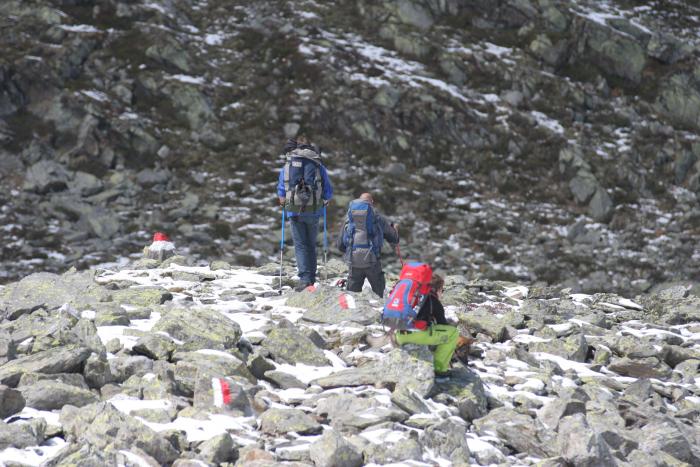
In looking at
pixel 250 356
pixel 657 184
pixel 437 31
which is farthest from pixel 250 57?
pixel 250 356

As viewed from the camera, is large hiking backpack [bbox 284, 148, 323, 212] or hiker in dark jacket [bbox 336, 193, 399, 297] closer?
hiker in dark jacket [bbox 336, 193, 399, 297]

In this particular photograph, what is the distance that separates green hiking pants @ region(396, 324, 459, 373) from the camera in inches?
329

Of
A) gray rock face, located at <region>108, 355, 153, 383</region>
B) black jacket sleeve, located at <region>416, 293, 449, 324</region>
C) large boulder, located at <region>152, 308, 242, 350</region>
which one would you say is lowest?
large boulder, located at <region>152, 308, 242, 350</region>

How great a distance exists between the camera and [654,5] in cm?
4184

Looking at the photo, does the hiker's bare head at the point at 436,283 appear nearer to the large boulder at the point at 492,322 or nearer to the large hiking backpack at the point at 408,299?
the large hiking backpack at the point at 408,299

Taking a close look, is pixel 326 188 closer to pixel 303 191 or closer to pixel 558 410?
pixel 303 191

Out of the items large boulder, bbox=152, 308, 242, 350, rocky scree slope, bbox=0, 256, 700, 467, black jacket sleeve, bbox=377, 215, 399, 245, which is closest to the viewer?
rocky scree slope, bbox=0, 256, 700, 467

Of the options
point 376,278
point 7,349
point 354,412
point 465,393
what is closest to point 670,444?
point 465,393

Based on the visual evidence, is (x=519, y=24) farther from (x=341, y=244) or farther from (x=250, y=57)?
(x=341, y=244)

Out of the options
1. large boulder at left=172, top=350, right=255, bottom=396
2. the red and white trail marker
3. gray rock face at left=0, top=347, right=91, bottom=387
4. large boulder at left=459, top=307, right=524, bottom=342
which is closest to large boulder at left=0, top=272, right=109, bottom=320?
gray rock face at left=0, top=347, right=91, bottom=387

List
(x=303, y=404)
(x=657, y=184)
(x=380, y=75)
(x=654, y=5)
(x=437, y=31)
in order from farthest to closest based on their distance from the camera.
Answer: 1. (x=654, y=5)
2. (x=437, y=31)
3. (x=380, y=75)
4. (x=657, y=184)
5. (x=303, y=404)

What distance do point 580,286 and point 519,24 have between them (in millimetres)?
20968

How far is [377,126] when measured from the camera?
3203cm

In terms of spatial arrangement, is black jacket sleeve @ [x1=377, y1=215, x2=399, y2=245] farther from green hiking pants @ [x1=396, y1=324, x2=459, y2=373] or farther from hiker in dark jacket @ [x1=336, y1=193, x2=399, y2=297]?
green hiking pants @ [x1=396, y1=324, x2=459, y2=373]
